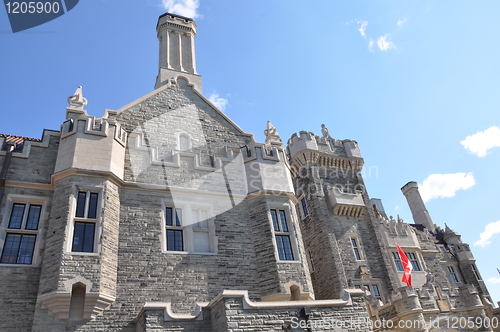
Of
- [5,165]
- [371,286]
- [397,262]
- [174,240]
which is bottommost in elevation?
[371,286]

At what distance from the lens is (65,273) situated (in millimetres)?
11242

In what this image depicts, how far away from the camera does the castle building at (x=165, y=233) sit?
11.2 m

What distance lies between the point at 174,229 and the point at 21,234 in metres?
5.11

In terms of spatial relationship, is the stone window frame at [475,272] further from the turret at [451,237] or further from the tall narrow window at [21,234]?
the tall narrow window at [21,234]

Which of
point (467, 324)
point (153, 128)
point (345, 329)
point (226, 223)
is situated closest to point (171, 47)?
point (153, 128)

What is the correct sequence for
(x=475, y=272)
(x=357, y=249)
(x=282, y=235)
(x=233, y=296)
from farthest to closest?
(x=475, y=272) → (x=357, y=249) → (x=282, y=235) → (x=233, y=296)

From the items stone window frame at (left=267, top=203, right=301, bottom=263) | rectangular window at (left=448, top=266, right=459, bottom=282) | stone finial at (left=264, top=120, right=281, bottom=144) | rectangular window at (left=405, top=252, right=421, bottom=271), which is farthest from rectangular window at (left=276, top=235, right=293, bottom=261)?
rectangular window at (left=448, top=266, right=459, bottom=282)

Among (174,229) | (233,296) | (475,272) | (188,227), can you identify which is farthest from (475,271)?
(233,296)

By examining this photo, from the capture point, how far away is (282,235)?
1531 cm

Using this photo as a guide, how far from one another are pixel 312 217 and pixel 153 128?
13.3m

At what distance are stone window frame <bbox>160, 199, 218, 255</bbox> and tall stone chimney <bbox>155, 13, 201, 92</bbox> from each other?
7.84 meters

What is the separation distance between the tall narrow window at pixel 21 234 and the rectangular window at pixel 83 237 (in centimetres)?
152

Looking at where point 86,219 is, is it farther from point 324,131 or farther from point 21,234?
point 324,131

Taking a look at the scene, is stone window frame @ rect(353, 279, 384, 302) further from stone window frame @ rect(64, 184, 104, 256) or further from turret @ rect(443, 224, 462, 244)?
turret @ rect(443, 224, 462, 244)
